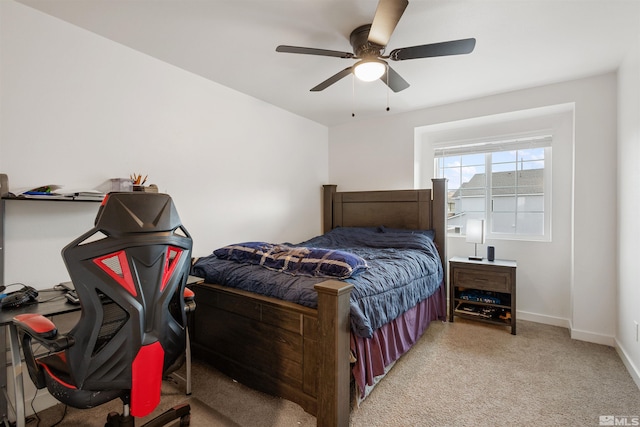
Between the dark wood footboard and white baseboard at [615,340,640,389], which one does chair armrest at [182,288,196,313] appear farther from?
white baseboard at [615,340,640,389]

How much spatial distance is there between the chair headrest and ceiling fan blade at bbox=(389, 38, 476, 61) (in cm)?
163

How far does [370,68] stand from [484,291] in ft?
8.80

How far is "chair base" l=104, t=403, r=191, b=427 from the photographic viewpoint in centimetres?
139

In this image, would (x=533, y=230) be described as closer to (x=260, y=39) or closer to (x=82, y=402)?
(x=260, y=39)

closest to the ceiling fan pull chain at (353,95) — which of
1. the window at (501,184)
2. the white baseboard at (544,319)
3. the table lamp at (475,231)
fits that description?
the window at (501,184)

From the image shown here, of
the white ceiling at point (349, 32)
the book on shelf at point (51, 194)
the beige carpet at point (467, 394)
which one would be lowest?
the beige carpet at point (467, 394)

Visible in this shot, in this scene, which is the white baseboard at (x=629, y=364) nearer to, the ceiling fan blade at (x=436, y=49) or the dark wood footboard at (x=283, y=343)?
the dark wood footboard at (x=283, y=343)

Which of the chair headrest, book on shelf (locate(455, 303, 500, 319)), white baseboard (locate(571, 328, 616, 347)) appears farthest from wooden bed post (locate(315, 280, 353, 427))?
white baseboard (locate(571, 328, 616, 347))

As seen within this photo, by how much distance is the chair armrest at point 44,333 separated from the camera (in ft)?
3.80

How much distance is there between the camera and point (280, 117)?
3791 millimetres

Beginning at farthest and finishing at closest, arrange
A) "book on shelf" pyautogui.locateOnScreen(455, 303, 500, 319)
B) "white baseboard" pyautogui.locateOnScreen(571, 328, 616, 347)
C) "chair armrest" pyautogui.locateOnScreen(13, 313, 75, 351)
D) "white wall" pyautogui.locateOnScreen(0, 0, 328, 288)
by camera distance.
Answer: "book on shelf" pyautogui.locateOnScreen(455, 303, 500, 319)
"white baseboard" pyautogui.locateOnScreen(571, 328, 616, 347)
"white wall" pyautogui.locateOnScreen(0, 0, 328, 288)
"chair armrest" pyautogui.locateOnScreen(13, 313, 75, 351)

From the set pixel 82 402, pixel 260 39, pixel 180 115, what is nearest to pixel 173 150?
pixel 180 115

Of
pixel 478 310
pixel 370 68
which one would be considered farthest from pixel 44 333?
pixel 478 310

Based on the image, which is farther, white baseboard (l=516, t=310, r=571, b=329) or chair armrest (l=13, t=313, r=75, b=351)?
white baseboard (l=516, t=310, r=571, b=329)
